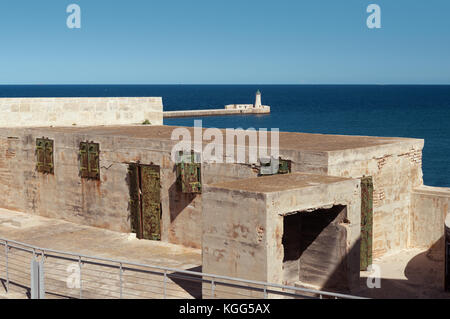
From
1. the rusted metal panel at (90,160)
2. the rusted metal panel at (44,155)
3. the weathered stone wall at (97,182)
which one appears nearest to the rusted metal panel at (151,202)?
the weathered stone wall at (97,182)

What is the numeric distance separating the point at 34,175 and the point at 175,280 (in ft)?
32.0

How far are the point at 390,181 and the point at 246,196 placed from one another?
640 cm

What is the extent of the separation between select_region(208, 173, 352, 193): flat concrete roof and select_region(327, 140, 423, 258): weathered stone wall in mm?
1989

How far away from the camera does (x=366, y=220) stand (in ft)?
51.6

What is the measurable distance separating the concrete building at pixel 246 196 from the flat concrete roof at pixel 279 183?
0.07 ft

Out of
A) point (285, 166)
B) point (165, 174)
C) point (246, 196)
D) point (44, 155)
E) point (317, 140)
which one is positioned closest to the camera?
point (246, 196)

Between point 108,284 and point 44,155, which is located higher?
point 44,155

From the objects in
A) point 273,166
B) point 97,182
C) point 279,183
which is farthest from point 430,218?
point 97,182

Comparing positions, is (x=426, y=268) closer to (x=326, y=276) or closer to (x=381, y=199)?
(x=381, y=199)

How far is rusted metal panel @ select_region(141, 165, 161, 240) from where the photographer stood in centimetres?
1812

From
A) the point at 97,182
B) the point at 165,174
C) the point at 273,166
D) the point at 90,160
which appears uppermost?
the point at 273,166

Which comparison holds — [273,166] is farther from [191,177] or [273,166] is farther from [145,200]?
[145,200]

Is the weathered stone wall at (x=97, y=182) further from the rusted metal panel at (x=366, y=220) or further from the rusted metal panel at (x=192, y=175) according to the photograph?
the rusted metal panel at (x=366, y=220)

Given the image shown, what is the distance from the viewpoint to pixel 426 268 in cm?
1578
